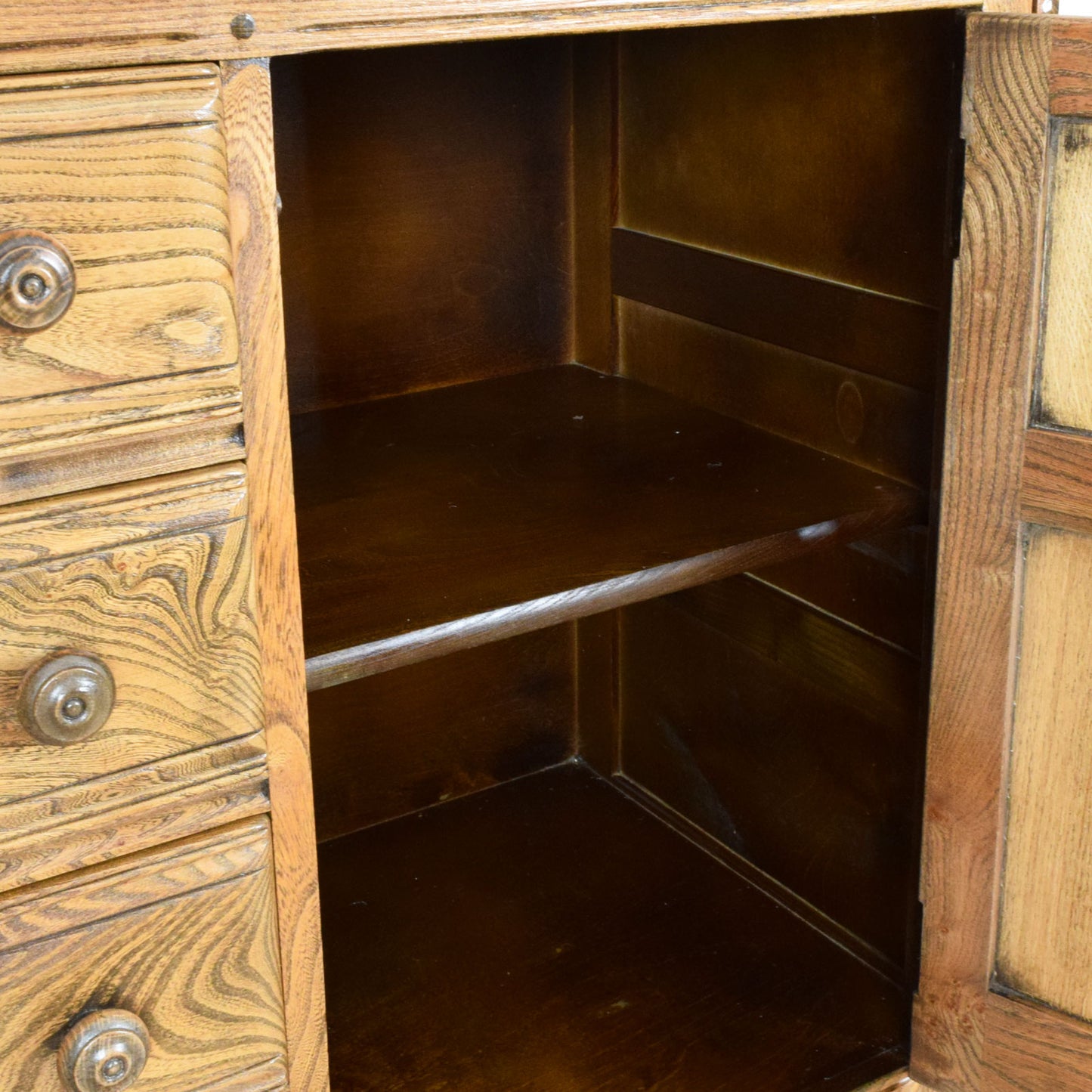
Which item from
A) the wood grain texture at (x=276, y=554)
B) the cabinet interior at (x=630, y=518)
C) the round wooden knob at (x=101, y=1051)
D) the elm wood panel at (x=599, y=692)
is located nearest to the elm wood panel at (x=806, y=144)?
the cabinet interior at (x=630, y=518)

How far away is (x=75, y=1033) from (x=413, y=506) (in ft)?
1.76

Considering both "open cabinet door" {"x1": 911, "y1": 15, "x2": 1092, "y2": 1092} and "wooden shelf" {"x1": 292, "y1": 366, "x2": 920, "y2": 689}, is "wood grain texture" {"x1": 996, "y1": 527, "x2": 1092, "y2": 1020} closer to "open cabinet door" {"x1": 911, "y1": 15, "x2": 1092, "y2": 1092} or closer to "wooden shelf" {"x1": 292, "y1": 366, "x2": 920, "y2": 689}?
"open cabinet door" {"x1": 911, "y1": 15, "x2": 1092, "y2": 1092}

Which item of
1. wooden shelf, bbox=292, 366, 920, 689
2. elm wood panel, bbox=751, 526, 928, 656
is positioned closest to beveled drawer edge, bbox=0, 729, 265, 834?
wooden shelf, bbox=292, 366, 920, 689

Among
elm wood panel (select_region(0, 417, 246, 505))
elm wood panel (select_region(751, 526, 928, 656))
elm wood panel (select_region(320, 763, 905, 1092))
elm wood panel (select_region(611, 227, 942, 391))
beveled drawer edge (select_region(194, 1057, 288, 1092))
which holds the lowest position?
elm wood panel (select_region(320, 763, 905, 1092))

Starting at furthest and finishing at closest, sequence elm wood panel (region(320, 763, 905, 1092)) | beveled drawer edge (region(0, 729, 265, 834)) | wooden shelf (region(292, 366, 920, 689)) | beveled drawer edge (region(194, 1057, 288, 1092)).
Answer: elm wood panel (region(320, 763, 905, 1092)) < wooden shelf (region(292, 366, 920, 689)) < beveled drawer edge (region(194, 1057, 288, 1092)) < beveled drawer edge (region(0, 729, 265, 834))

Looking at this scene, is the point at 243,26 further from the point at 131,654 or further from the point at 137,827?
the point at 137,827

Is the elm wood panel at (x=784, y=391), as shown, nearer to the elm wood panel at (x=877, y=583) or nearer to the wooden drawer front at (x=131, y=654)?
the elm wood panel at (x=877, y=583)

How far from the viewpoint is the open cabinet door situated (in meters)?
1.05

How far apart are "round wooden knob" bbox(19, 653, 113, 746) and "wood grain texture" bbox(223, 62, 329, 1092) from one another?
0.10 metres

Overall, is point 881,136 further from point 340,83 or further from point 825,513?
point 340,83

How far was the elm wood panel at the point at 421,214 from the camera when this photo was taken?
4.83ft

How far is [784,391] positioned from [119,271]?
81 centimetres

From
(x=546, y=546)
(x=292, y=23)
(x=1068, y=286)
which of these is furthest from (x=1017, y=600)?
(x=292, y=23)

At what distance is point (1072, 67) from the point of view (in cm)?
101
